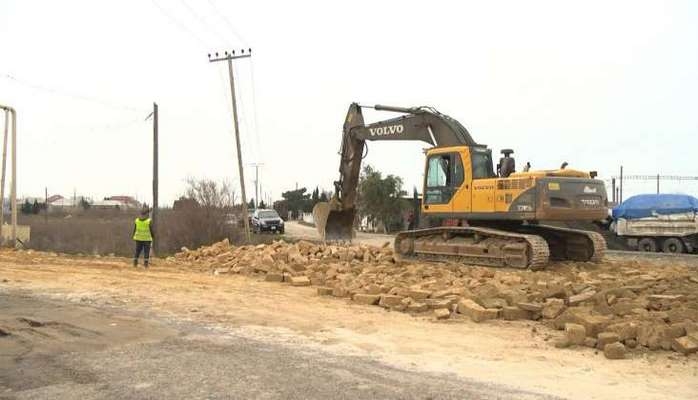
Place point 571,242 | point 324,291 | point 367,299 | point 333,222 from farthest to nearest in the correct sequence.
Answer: point 333,222, point 571,242, point 324,291, point 367,299

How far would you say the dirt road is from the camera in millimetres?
6566

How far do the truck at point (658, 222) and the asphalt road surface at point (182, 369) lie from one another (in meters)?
24.5

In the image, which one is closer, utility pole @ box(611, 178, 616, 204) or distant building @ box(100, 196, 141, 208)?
utility pole @ box(611, 178, 616, 204)

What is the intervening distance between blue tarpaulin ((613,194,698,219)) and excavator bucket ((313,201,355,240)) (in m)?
16.1

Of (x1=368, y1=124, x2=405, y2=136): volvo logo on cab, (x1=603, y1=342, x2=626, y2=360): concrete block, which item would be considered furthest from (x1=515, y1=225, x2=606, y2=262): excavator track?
(x1=603, y1=342, x2=626, y2=360): concrete block

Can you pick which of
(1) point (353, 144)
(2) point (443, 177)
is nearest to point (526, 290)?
(2) point (443, 177)

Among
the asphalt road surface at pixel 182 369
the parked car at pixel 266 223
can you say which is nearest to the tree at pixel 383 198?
the parked car at pixel 266 223

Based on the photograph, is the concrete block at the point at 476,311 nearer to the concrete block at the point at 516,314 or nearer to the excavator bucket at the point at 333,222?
the concrete block at the point at 516,314

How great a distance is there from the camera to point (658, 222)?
94.9 feet

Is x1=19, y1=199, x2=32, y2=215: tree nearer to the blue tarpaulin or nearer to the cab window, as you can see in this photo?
the blue tarpaulin

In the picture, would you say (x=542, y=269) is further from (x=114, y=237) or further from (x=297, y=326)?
(x=114, y=237)

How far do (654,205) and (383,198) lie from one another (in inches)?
991

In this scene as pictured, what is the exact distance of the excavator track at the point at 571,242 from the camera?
16.9 m

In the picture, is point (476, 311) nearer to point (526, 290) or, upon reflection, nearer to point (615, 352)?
point (526, 290)
